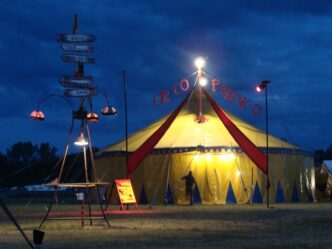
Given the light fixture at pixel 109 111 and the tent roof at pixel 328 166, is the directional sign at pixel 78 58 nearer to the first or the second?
the light fixture at pixel 109 111

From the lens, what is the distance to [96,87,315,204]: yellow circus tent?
27.5 meters

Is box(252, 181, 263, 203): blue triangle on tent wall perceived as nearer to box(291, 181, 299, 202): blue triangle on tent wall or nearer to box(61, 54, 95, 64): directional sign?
box(291, 181, 299, 202): blue triangle on tent wall

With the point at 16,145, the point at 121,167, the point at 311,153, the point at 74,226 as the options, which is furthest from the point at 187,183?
the point at 16,145

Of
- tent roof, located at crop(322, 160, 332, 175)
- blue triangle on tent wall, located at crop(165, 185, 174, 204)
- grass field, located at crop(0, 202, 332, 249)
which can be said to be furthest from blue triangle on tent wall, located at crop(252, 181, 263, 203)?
grass field, located at crop(0, 202, 332, 249)

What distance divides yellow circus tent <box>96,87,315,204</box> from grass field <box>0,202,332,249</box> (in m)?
8.75

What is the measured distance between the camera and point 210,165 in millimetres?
27703

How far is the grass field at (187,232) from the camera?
11352mm

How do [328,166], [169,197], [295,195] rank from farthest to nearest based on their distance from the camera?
[328,166] < [295,195] < [169,197]

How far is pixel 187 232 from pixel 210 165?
46.3 feet

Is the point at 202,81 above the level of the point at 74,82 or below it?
above

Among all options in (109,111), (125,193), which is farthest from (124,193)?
(109,111)

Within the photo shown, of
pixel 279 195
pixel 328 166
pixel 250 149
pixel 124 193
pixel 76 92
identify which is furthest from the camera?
pixel 328 166

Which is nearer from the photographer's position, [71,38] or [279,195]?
[71,38]

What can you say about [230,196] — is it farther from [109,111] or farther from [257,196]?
[109,111]
